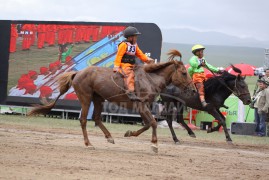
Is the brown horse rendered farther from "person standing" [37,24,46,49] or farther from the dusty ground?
"person standing" [37,24,46,49]

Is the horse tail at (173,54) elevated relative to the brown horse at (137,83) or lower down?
elevated

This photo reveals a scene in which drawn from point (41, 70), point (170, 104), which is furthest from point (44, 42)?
point (170, 104)

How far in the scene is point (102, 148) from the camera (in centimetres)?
1305

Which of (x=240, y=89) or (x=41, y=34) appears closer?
(x=240, y=89)

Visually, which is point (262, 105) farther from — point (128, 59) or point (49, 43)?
point (49, 43)

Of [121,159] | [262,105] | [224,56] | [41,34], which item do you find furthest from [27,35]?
[224,56]

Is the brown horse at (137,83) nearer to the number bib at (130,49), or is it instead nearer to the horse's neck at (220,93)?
the number bib at (130,49)

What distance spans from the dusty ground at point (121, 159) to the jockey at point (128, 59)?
4.59 ft

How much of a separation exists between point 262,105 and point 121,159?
9765mm

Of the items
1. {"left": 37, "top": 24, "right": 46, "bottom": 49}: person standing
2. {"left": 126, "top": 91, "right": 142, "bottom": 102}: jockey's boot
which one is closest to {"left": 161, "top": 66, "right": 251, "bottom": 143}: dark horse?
{"left": 126, "top": 91, "right": 142, "bottom": 102}: jockey's boot

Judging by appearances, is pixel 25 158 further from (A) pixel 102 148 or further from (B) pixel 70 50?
(B) pixel 70 50

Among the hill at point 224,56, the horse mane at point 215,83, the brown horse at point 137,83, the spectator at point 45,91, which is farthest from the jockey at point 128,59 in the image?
the hill at point 224,56

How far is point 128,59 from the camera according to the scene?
13156 millimetres

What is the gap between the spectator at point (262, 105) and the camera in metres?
19.6
